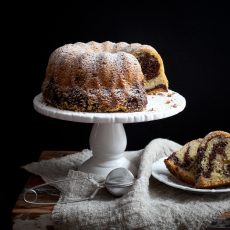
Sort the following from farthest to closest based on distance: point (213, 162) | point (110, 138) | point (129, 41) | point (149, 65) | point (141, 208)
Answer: point (129, 41), point (149, 65), point (110, 138), point (213, 162), point (141, 208)

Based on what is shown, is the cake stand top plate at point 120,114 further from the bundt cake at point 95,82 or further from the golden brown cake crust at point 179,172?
the golden brown cake crust at point 179,172

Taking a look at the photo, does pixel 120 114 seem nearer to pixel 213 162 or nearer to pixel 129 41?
pixel 213 162

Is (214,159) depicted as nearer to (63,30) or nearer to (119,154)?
(119,154)

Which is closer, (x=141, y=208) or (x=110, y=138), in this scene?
(x=141, y=208)

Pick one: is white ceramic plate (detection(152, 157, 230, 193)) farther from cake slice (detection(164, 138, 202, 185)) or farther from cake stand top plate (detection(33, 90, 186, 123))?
cake stand top plate (detection(33, 90, 186, 123))

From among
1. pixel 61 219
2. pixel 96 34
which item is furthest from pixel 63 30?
pixel 61 219

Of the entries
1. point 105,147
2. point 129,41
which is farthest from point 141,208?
point 129,41

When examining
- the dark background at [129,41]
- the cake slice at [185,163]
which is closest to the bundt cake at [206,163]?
the cake slice at [185,163]

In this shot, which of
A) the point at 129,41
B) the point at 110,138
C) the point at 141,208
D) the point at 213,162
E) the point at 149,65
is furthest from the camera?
the point at 129,41
